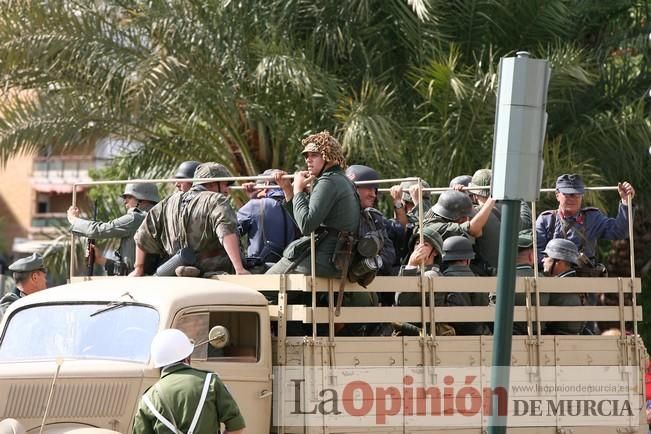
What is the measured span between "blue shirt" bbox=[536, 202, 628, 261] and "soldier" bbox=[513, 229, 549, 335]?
1.53ft

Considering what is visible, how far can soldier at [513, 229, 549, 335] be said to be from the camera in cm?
936

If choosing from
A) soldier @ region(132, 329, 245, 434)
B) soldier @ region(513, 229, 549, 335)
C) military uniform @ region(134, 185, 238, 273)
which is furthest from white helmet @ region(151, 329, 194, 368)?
soldier @ region(513, 229, 549, 335)

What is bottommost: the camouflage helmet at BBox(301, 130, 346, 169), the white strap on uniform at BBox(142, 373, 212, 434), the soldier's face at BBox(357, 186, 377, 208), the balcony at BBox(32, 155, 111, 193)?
the balcony at BBox(32, 155, 111, 193)

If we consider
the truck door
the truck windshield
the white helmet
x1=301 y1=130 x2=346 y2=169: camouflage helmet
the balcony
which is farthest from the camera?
the balcony

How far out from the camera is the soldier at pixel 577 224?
33.8 ft

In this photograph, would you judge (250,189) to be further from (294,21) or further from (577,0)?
(577,0)

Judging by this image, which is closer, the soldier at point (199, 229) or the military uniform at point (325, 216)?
the military uniform at point (325, 216)

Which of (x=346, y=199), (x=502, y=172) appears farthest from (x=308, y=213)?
(x=502, y=172)

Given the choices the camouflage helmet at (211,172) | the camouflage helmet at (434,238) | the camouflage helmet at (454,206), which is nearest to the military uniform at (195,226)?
the camouflage helmet at (211,172)

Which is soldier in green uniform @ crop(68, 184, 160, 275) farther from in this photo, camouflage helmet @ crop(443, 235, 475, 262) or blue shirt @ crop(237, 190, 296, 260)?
camouflage helmet @ crop(443, 235, 475, 262)

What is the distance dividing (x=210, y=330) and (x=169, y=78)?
7.57 meters

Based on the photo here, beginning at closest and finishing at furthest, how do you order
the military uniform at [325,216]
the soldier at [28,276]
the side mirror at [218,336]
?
the side mirror at [218,336]
the military uniform at [325,216]
the soldier at [28,276]

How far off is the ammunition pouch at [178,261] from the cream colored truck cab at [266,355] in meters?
0.37

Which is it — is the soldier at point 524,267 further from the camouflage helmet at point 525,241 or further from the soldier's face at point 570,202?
the soldier's face at point 570,202
